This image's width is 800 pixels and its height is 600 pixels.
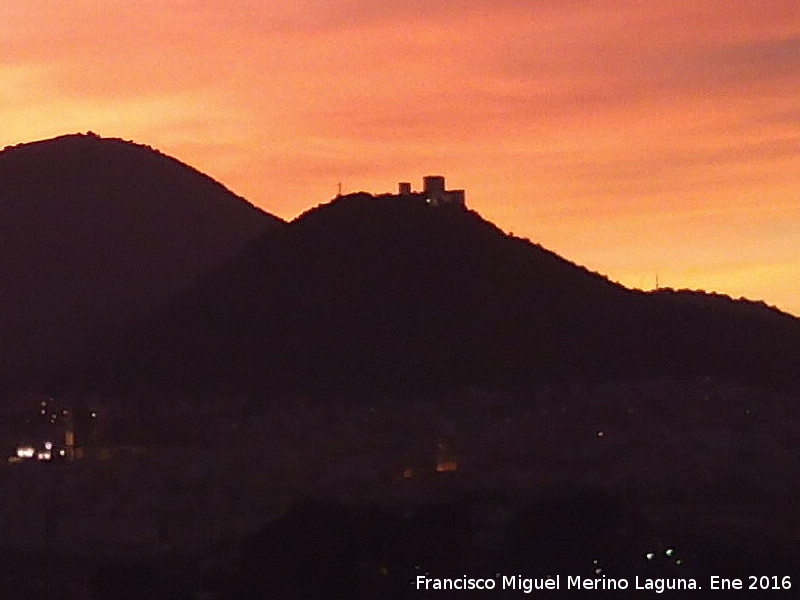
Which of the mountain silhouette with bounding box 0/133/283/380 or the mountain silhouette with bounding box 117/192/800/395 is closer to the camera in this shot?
the mountain silhouette with bounding box 117/192/800/395

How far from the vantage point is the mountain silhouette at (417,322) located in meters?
118

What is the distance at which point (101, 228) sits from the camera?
483 ft

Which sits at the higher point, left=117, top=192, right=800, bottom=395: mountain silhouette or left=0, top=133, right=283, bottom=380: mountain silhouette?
left=0, top=133, right=283, bottom=380: mountain silhouette

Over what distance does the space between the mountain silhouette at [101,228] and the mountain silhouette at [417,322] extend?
42.7 ft

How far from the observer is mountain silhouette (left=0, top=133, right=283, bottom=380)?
5502 inches

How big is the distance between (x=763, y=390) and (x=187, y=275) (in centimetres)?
4473

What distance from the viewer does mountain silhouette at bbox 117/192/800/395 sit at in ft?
387

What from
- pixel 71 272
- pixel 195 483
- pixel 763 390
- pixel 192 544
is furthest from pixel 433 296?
pixel 192 544

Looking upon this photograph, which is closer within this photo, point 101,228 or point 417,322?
point 417,322

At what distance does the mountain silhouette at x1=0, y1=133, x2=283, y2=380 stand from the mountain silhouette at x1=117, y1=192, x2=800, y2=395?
1302 centimetres

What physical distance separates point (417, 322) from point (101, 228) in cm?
3372

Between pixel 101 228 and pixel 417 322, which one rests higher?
pixel 101 228

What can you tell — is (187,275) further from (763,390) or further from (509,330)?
(763,390)

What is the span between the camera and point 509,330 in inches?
4759
